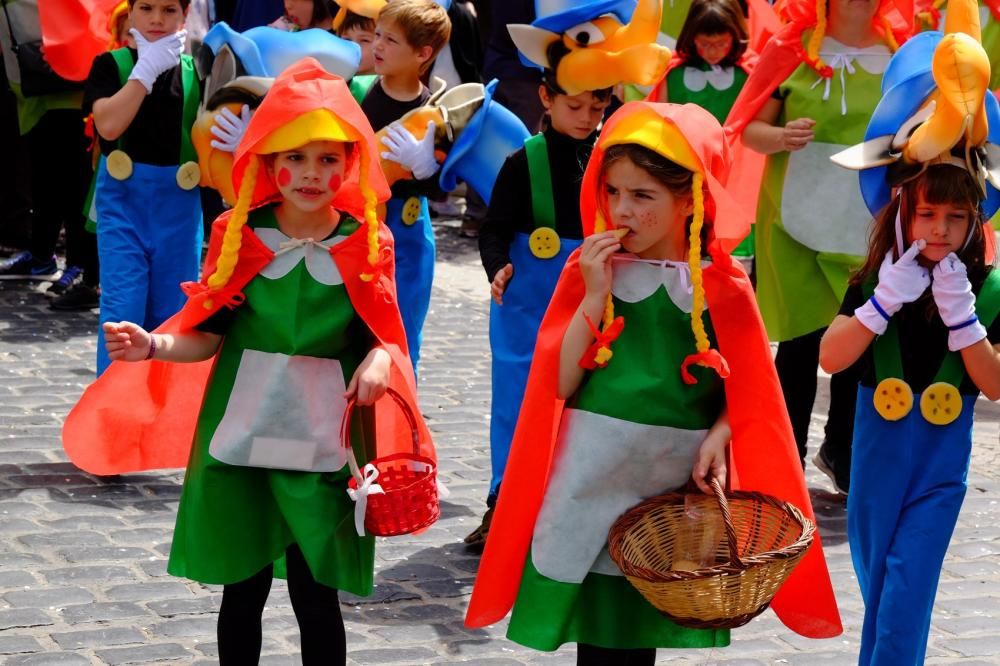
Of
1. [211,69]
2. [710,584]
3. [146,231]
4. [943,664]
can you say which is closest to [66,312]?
[146,231]

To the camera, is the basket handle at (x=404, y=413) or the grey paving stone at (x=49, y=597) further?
the grey paving stone at (x=49, y=597)

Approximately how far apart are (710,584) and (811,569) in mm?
708

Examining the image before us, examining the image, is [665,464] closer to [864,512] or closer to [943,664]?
[864,512]

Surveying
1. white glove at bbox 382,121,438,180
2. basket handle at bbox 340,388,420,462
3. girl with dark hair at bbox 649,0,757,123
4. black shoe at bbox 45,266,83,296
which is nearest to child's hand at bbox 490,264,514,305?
white glove at bbox 382,121,438,180

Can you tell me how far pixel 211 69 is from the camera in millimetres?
5898

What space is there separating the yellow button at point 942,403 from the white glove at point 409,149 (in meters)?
2.44

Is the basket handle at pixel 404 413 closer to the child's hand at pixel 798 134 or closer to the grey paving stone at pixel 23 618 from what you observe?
the grey paving stone at pixel 23 618

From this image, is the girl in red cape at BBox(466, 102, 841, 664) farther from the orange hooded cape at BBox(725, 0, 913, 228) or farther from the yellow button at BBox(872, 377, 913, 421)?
the orange hooded cape at BBox(725, 0, 913, 228)

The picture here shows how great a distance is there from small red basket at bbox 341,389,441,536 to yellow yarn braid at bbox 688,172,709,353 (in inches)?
28.5

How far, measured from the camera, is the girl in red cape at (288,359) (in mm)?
3924

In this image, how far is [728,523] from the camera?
338cm

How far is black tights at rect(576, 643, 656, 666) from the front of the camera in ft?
12.6

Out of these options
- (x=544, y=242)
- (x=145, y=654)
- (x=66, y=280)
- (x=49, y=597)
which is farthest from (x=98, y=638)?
(x=66, y=280)

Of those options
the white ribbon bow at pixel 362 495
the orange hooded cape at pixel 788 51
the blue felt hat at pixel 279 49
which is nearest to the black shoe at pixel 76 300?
the blue felt hat at pixel 279 49
